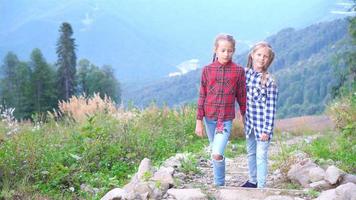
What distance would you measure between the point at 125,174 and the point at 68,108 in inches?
140

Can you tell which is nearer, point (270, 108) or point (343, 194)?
point (343, 194)

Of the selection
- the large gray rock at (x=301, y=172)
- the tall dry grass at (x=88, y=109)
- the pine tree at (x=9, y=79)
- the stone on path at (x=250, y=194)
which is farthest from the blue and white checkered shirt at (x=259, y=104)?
the pine tree at (x=9, y=79)

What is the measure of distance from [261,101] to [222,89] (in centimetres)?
35

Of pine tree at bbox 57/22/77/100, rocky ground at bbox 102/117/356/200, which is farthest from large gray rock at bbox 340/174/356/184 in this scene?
pine tree at bbox 57/22/77/100

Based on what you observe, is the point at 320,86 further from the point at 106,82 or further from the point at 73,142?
the point at 73,142

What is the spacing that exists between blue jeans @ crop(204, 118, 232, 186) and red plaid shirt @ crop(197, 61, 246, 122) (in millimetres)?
73

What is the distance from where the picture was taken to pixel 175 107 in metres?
10.7

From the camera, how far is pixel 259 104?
4.61 m

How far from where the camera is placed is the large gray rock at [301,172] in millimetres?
4852

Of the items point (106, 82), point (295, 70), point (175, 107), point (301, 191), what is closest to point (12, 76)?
point (106, 82)

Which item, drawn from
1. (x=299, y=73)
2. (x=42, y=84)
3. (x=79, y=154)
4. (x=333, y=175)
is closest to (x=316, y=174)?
(x=333, y=175)

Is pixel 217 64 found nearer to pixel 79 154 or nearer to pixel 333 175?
pixel 333 175

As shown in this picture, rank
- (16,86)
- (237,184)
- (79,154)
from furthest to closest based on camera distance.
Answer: (16,86)
(79,154)
(237,184)

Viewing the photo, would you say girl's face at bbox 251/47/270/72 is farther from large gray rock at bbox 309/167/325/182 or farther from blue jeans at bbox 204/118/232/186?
large gray rock at bbox 309/167/325/182
